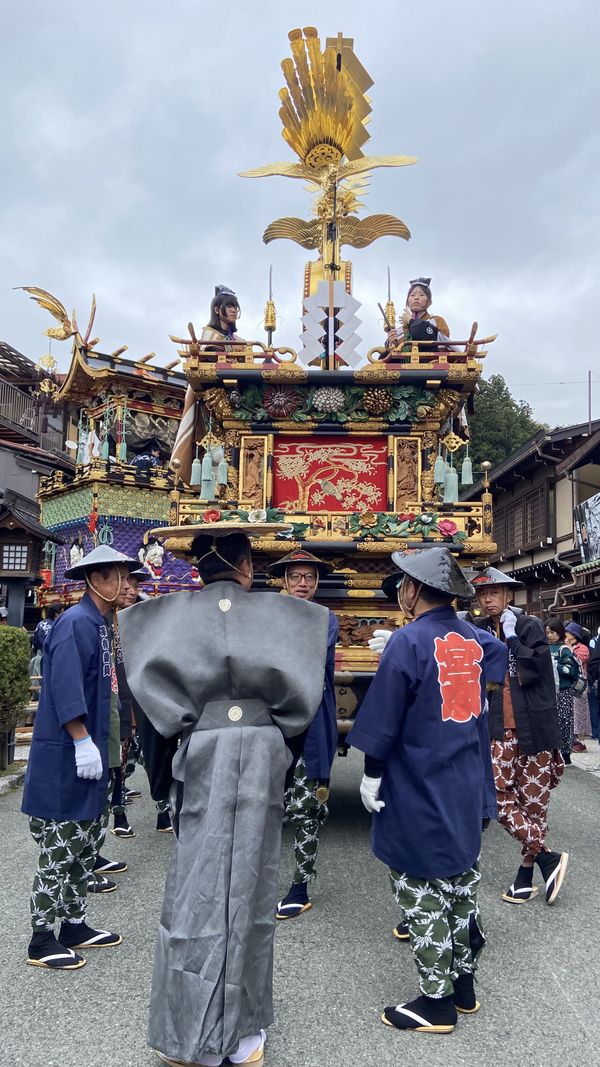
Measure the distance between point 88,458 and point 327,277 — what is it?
41.4ft

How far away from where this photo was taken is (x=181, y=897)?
8.29 feet

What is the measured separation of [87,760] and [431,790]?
166cm

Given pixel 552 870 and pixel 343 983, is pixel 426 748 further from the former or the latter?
pixel 552 870

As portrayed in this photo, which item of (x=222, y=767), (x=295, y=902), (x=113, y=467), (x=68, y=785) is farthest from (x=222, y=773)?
(x=113, y=467)

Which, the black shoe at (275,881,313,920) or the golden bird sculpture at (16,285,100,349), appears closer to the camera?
the black shoe at (275,881,313,920)

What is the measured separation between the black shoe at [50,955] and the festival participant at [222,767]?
107 cm

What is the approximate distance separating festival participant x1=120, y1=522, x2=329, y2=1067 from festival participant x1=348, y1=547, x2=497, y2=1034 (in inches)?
17.6

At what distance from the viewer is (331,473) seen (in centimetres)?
732

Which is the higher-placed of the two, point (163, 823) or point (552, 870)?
point (552, 870)

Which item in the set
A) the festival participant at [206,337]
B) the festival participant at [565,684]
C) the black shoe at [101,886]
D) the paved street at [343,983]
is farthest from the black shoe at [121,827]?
the festival participant at [565,684]

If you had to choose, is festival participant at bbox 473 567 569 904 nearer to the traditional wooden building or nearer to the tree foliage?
the traditional wooden building

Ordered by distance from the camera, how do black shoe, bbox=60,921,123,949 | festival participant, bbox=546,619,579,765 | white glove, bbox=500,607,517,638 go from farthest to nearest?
festival participant, bbox=546,619,579,765 < white glove, bbox=500,607,517,638 < black shoe, bbox=60,921,123,949

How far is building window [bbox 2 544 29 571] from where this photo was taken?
42.6 feet

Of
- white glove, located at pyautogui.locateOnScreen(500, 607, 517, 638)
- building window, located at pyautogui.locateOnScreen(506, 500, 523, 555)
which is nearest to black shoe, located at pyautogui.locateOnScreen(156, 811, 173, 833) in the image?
white glove, located at pyautogui.locateOnScreen(500, 607, 517, 638)
